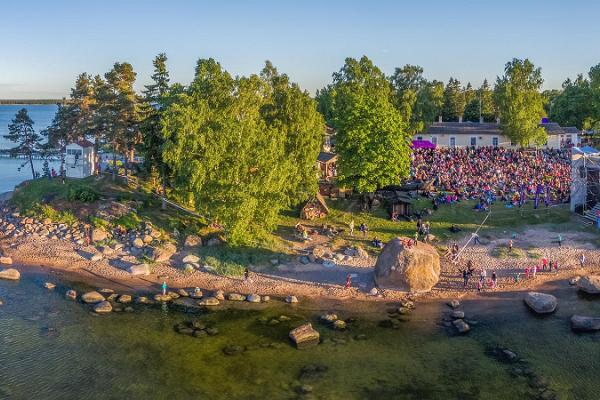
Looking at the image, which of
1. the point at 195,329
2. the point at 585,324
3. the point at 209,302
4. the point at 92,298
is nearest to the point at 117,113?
the point at 92,298

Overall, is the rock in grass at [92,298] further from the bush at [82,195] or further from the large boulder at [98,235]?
the bush at [82,195]

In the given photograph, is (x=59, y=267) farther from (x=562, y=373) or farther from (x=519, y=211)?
(x=519, y=211)

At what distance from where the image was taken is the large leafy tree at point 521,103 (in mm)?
79000

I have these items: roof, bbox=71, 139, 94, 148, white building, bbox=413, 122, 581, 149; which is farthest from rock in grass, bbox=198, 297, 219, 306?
white building, bbox=413, 122, 581, 149

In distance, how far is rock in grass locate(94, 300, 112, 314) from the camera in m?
36.7

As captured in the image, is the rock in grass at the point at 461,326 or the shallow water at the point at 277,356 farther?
the rock in grass at the point at 461,326

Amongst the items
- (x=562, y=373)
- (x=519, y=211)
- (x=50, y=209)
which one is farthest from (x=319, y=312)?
(x=50, y=209)

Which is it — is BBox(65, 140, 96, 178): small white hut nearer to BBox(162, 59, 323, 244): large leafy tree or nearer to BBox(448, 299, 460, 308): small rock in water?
BBox(162, 59, 323, 244): large leafy tree

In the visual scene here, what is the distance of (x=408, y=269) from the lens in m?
40.2

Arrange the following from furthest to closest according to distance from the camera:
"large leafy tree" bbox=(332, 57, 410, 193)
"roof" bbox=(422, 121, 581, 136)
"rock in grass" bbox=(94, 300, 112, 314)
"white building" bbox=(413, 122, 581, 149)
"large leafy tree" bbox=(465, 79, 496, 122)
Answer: "large leafy tree" bbox=(465, 79, 496, 122) → "roof" bbox=(422, 121, 581, 136) → "white building" bbox=(413, 122, 581, 149) → "large leafy tree" bbox=(332, 57, 410, 193) → "rock in grass" bbox=(94, 300, 112, 314)

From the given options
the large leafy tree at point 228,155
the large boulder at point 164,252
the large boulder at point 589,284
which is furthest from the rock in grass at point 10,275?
the large boulder at point 589,284

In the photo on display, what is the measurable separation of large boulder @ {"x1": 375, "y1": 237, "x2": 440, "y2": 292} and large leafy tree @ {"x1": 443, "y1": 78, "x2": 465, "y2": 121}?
74465mm

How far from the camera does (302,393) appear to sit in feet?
88.3

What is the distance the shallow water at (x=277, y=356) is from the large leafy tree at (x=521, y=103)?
152 feet
